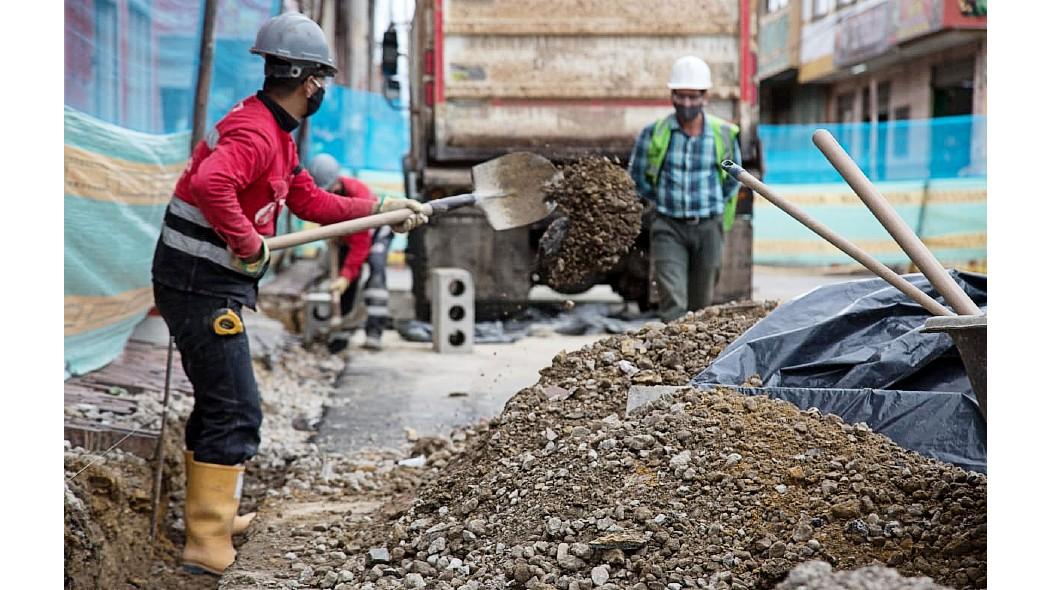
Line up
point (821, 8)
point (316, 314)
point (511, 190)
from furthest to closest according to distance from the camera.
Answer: point (821, 8)
point (316, 314)
point (511, 190)

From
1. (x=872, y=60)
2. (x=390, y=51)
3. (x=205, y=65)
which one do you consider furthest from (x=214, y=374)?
(x=872, y=60)

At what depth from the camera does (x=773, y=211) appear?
670 inches

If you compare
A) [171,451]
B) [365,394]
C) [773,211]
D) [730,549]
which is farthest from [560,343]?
[773,211]

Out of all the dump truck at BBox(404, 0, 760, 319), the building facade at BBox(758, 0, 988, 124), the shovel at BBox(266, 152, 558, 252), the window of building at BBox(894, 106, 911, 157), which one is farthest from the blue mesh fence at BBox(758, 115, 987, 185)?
the shovel at BBox(266, 152, 558, 252)

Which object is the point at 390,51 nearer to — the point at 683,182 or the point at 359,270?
the point at 359,270

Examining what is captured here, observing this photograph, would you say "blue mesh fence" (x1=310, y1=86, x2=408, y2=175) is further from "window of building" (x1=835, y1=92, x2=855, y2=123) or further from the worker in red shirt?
"window of building" (x1=835, y1=92, x2=855, y2=123)

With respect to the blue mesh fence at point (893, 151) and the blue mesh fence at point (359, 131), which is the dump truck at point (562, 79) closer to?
the blue mesh fence at point (359, 131)

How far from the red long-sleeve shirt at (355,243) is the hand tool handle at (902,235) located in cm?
579

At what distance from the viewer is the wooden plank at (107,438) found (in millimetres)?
4695

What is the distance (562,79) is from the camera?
9.07m

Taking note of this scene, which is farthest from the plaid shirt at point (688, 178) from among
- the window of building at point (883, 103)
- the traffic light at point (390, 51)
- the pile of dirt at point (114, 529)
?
the window of building at point (883, 103)

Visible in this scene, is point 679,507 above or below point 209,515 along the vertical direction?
above

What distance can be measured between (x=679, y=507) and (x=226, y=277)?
75.1 inches
